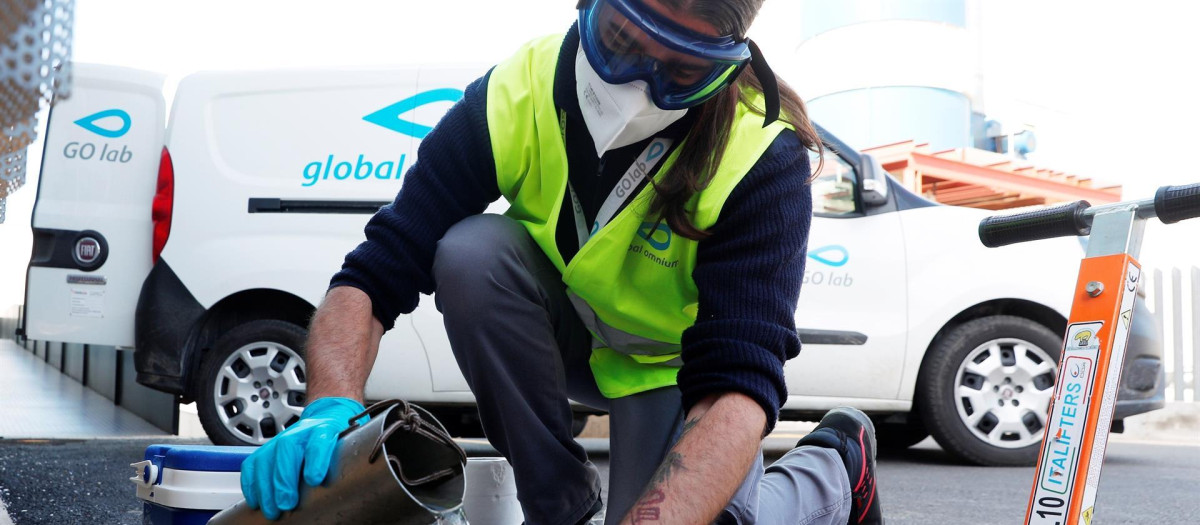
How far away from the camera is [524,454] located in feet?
5.36

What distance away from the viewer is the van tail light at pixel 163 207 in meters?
3.82

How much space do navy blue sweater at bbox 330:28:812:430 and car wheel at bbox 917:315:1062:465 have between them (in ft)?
9.33

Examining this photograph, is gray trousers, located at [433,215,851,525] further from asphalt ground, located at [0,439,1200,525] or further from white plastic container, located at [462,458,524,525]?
asphalt ground, located at [0,439,1200,525]

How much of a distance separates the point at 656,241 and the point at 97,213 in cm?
303

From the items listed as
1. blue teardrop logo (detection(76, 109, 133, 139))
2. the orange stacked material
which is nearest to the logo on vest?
blue teardrop logo (detection(76, 109, 133, 139))

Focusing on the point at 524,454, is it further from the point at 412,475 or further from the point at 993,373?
the point at 993,373

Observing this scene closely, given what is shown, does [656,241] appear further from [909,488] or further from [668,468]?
[909,488]

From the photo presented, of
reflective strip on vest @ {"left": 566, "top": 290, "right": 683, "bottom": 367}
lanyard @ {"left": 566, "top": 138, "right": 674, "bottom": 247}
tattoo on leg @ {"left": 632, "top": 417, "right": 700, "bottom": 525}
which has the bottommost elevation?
tattoo on leg @ {"left": 632, "top": 417, "right": 700, "bottom": 525}

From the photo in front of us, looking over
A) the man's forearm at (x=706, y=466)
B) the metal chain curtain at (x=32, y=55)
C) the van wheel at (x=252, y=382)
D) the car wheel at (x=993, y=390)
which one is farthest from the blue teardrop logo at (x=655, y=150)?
the car wheel at (x=993, y=390)

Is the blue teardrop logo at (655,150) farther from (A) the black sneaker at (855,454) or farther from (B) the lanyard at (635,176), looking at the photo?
(A) the black sneaker at (855,454)

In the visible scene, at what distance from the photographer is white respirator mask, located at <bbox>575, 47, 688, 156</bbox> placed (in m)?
1.42

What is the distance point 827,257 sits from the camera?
13.6 feet

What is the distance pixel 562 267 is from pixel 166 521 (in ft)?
2.37

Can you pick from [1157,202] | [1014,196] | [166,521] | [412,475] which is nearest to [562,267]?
[412,475]
